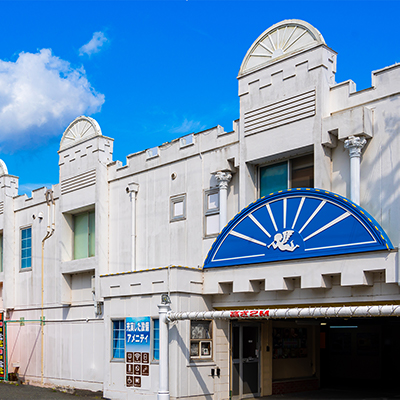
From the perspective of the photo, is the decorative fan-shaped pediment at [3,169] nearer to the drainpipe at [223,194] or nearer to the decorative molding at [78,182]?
the decorative molding at [78,182]

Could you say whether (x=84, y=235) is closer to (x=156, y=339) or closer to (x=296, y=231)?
(x=156, y=339)

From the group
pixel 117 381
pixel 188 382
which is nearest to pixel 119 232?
pixel 117 381

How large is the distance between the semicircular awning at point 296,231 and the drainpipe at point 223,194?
122cm

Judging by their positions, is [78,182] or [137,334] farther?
[78,182]

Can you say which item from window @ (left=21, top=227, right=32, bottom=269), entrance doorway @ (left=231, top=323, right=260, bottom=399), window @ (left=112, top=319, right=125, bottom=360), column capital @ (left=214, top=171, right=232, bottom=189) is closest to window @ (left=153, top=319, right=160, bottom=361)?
window @ (left=112, top=319, right=125, bottom=360)

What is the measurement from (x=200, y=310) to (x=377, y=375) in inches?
369

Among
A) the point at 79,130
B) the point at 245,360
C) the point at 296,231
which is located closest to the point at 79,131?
the point at 79,130

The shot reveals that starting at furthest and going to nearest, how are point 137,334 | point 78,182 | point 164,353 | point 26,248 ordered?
point 26,248 → point 78,182 → point 137,334 → point 164,353

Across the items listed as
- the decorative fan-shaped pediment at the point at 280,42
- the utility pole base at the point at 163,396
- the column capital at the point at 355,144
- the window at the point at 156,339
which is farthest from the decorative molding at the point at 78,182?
the column capital at the point at 355,144

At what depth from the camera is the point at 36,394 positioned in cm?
1852

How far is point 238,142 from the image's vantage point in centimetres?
1564

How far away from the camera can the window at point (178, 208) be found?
55.9 ft

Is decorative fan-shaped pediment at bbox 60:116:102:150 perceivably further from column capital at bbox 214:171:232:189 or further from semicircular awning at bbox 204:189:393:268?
semicircular awning at bbox 204:189:393:268

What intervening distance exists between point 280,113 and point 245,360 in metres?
6.73
